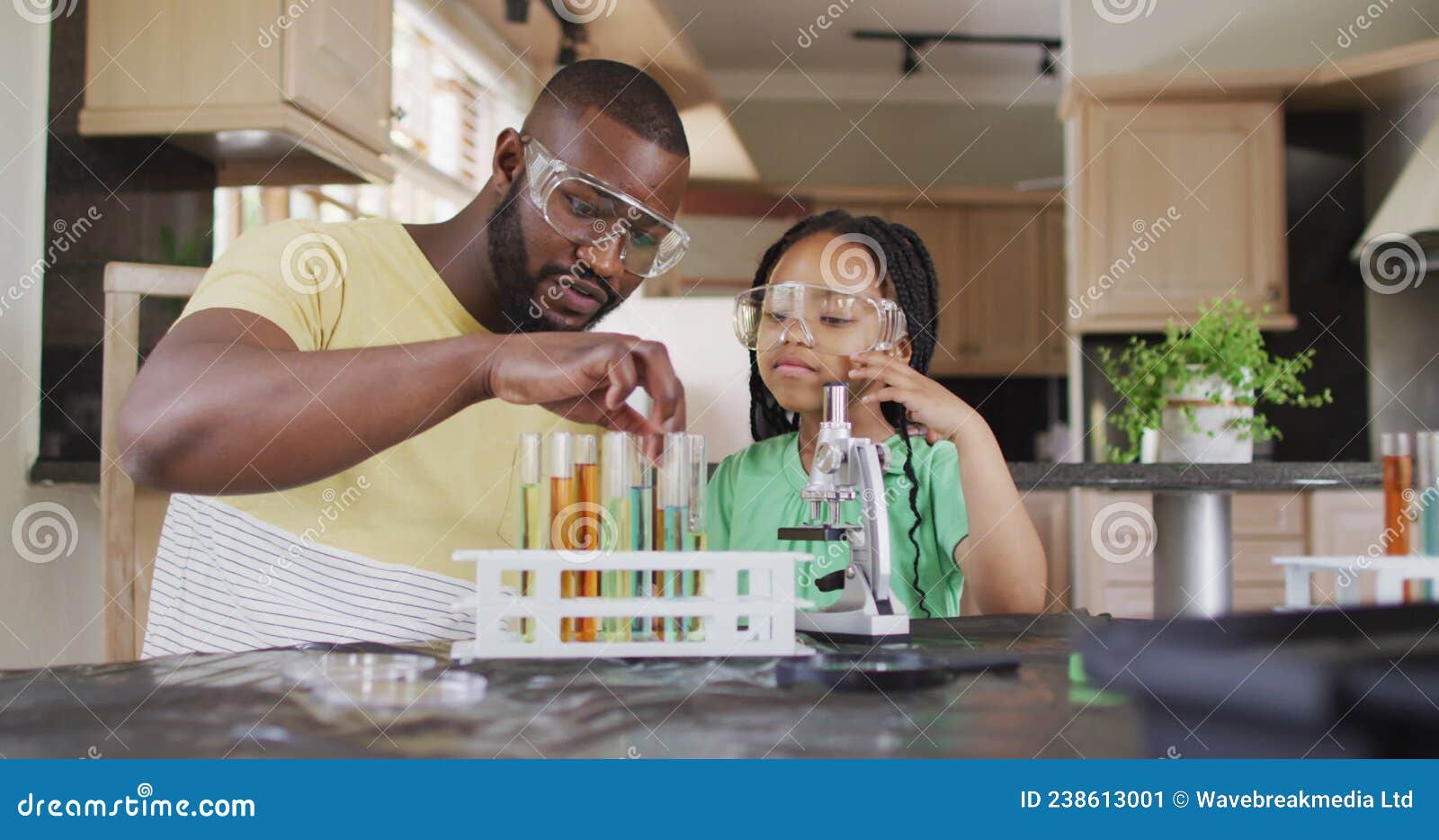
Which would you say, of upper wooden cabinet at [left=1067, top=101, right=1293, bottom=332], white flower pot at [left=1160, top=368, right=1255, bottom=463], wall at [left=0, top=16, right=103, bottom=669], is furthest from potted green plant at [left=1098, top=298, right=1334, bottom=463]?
wall at [left=0, top=16, right=103, bottom=669]

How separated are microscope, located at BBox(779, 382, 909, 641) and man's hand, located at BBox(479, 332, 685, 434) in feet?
0.42

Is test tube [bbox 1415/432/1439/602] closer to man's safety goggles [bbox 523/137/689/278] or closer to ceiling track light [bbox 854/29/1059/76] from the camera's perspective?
man's safety goggles [bbox 523/137/689/278]

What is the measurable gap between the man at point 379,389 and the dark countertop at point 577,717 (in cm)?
32

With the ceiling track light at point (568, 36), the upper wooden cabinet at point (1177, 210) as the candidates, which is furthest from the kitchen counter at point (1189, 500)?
the ceiling track light at point (568, 36)

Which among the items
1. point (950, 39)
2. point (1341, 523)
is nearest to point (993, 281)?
point (950, 39)

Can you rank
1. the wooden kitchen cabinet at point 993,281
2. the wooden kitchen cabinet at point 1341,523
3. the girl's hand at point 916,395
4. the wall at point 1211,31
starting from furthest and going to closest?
the wooden kitchen cabinet at point 993,281, the wall at point 1211,31, the wooden kitchen cabinet at point 1341,523, the girl's hand at point 916,395

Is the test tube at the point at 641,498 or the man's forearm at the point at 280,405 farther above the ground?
the man's forearm at the point at 280,405

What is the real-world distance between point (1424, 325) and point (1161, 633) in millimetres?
3540

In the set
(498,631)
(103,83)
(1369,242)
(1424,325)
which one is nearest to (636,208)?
(498,631)

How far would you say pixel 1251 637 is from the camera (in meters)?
0.52

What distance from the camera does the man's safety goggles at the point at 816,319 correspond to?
4.16 ft

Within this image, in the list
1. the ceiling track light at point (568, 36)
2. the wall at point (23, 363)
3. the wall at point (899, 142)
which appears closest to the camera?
the wall at point (23, 363)

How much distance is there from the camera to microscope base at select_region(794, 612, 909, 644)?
3.03 feet

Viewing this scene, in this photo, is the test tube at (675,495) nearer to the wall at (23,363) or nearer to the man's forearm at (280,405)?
the man's forearm at (280,405)
